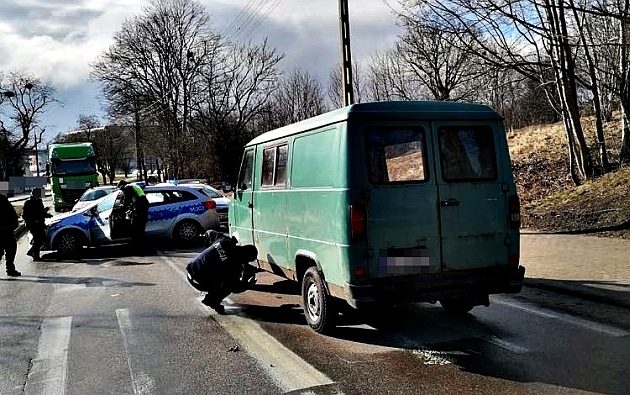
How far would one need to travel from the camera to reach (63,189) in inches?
1219

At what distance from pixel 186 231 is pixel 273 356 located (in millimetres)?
10111

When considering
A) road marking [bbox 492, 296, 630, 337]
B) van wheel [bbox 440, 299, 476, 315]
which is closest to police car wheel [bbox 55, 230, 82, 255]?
van wheel [bbox 440, 299, 476, 315]

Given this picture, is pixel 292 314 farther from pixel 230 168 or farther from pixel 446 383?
pixel 230 168

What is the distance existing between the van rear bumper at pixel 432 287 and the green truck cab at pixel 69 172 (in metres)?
28.0

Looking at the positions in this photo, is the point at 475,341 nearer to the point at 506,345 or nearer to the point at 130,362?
the point at 506,345

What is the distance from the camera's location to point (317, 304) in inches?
256

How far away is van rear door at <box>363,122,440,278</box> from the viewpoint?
5719mm

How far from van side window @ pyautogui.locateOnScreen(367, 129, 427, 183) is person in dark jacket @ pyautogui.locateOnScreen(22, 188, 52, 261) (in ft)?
33.1

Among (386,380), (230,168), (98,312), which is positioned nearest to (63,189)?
(230,168)

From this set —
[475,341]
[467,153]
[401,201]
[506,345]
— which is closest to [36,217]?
[401,201]

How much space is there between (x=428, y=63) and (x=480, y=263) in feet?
114

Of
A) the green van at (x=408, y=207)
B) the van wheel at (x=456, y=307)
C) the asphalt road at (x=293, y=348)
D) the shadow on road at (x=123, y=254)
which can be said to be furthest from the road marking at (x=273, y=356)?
the shadow on road at (x=123, y=254)

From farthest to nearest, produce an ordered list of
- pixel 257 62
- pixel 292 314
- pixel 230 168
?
1. pixel 257 62
2. pixel 230 168
3. pixel 292 314

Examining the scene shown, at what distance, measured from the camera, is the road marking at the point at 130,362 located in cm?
496
